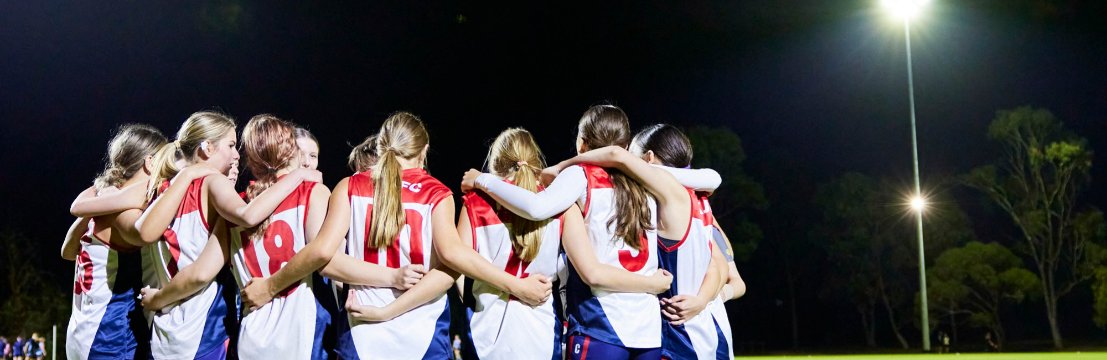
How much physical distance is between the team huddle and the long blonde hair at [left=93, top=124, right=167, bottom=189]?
1.10 feet

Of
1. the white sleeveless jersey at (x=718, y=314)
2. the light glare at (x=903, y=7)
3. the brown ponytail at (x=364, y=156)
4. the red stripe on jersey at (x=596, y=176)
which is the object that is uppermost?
the light glare at (x=903, y=7)

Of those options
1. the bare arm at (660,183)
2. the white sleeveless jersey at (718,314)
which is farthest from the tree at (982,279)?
the bare arm at (660,183)

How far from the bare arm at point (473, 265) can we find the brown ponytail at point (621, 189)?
48 cm

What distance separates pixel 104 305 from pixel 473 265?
2181mm

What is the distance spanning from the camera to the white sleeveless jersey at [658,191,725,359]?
486 cm

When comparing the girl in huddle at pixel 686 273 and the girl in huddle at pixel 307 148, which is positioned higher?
the girl in huddle at pixel 307 148

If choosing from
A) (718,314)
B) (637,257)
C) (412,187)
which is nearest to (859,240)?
(718,314)

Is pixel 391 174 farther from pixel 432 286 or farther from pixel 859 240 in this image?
pixel 859 240

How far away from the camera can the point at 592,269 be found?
4480 millimetres

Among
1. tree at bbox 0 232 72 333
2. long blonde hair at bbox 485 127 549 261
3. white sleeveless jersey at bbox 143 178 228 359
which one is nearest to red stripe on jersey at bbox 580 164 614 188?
long blonde hair at bbox 485 127 549 261

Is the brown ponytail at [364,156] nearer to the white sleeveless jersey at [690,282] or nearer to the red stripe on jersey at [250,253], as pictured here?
the red stripe on jersey at [250,253]

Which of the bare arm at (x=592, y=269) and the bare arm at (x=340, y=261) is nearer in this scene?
the bare arm at (x=340, y=261)

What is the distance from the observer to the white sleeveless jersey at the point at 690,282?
4.86 metres

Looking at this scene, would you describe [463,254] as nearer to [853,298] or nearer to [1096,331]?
Answer: [853,298]
